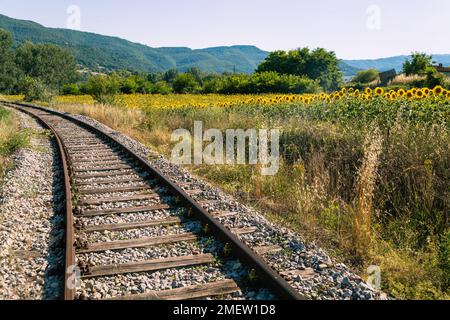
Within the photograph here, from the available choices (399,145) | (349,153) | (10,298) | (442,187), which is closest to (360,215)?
(442,187)

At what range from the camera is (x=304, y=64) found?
65188 mm

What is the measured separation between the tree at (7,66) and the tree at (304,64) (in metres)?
47.3

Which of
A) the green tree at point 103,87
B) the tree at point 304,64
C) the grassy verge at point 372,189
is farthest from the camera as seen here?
the tree at point 304,64

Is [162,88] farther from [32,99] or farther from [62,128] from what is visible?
[62,128]

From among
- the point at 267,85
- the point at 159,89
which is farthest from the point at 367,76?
the point at 159,89

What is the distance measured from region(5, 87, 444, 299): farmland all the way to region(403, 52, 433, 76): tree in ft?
91.5

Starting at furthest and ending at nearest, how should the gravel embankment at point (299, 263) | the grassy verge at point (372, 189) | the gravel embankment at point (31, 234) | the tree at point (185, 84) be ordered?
the tree at point (185, 84) < the grassy verge at point (372, 189) < the gravel embankment at point (31, 234) < the gravel embankment at point (299, 263)

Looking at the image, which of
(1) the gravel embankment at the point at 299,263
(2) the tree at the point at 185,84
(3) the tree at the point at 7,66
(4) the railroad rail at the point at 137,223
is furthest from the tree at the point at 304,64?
(1) the gravel embankment at the point at 299,263

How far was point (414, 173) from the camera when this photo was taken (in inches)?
214

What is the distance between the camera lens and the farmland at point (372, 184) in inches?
161

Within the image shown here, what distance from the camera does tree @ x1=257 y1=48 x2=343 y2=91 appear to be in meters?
63.9

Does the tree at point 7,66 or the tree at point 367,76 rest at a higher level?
the tree at point 7,66

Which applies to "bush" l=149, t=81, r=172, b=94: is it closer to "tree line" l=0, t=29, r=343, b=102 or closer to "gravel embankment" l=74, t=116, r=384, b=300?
"tree line" l=0, t=29, r=343, b=102

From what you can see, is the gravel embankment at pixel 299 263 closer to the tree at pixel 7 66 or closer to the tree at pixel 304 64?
the tree at pixel 304 64
